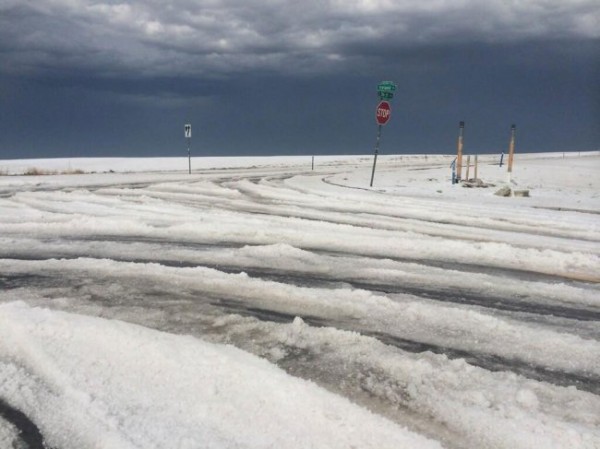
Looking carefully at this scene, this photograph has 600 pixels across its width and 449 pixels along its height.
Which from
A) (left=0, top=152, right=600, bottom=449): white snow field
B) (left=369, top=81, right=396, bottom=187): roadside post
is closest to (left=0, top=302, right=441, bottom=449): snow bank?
(left=0, top=152, right=600, bottom=449): white snow field

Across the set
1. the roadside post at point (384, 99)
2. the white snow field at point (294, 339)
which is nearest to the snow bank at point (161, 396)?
the white snow field at point (294, 339)

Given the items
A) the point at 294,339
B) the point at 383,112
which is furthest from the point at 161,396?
the point at 383,112

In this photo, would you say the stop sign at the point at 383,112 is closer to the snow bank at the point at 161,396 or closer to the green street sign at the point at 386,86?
the green street sign at the point at 386,86

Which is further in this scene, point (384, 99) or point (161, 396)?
point (384, 99)

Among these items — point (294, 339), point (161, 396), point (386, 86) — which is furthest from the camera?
point (386, 86)

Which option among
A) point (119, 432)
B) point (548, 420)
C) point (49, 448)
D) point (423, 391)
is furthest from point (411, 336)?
point (49, 448)

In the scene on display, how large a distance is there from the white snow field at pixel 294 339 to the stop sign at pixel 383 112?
1018 cm

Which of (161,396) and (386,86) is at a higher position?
(386,86)

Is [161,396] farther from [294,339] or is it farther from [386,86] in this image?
[386,86]

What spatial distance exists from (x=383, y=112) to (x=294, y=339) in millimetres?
14732

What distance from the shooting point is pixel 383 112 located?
1720cm

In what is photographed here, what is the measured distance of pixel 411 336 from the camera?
3.57 metres

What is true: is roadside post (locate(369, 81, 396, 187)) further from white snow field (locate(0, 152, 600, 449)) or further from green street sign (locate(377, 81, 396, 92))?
white snow field (locate(0, 152, 600, 449))

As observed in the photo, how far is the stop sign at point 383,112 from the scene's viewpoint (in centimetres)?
1711
